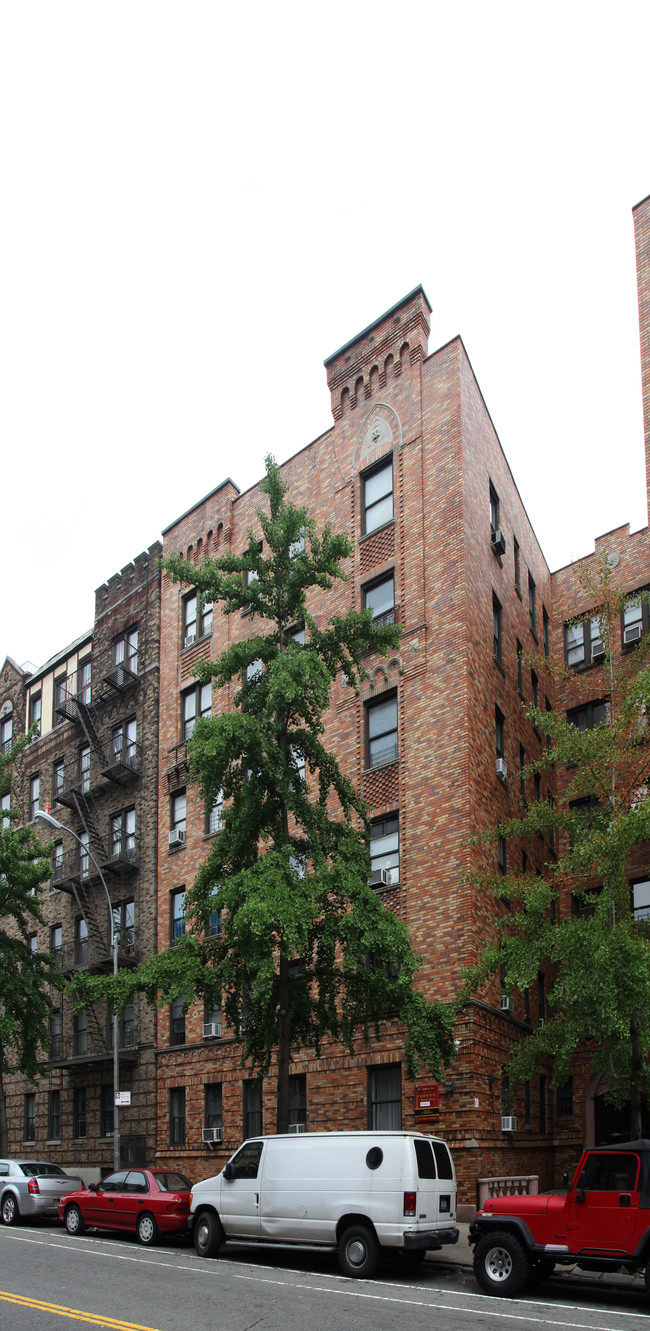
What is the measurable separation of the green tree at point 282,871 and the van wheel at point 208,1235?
6.63 feet

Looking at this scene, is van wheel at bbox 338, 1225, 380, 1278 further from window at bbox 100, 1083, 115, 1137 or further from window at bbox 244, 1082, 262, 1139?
window at bbox 100, 1083, 115, 1137

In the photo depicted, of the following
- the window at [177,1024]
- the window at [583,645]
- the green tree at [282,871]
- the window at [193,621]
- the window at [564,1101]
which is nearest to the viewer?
the green tree at [282,871]

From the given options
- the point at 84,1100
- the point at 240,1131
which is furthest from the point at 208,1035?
the point at 84,1100

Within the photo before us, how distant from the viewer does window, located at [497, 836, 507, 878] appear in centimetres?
2545

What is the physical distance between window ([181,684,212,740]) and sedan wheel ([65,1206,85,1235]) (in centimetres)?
1400

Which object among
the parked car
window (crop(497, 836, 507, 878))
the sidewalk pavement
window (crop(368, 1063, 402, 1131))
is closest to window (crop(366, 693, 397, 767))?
window (crop(497, 836, 507, 878))

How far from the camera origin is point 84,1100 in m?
34.2

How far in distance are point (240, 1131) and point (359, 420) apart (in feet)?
59.1

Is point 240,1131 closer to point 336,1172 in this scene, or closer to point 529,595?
point 336,1172

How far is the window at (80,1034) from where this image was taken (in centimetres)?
3469

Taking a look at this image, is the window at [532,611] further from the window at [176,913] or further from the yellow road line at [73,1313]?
the yellow road line at [73,1313]

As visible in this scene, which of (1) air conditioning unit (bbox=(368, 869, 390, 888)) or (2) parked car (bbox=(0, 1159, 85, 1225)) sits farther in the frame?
(1) air conditioning unit (bbox=(368, 869, 390, 888))

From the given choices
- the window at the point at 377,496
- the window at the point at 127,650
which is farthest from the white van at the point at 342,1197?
the window at the point at 127,650

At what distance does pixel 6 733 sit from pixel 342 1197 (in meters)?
34.0
